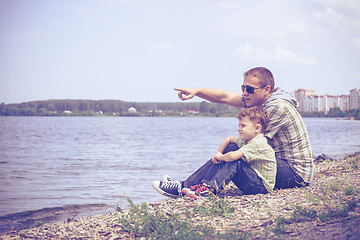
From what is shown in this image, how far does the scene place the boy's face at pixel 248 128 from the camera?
16.3 ft

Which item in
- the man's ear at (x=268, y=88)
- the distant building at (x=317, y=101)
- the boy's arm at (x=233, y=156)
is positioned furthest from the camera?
the distant building at (x=317, y=101)

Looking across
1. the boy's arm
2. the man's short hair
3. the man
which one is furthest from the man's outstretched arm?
the boy's arm

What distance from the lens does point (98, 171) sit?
13.5 meters

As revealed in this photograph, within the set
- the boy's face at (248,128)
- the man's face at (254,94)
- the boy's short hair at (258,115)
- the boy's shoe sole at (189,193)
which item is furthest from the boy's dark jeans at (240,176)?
the man's face at (254,94)

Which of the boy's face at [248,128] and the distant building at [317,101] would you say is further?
the distant building at [317,101]

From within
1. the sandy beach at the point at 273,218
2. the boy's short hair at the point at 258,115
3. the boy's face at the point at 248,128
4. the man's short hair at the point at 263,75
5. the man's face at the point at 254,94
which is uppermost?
the man's short hair at the point at 263,75

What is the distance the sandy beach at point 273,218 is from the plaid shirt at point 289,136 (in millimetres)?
430

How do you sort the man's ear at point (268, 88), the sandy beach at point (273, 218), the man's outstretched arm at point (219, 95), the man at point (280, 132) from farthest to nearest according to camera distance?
the man's outstretched arm at point (219, 95) < the man's ear at point (268, 88) < the man at point (280, 132) < the sandy beach at point (273, 218)

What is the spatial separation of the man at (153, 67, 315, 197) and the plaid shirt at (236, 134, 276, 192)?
0.16 m

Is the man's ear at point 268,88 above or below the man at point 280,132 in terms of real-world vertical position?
above

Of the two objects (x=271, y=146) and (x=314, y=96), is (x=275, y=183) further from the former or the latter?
(x=314, y=96)

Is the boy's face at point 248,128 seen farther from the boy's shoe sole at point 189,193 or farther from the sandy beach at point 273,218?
the boy's shoe sole at point 189,193

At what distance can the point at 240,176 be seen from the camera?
17.1 feet

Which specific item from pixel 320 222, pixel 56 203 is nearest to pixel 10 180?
pixel 56 203
